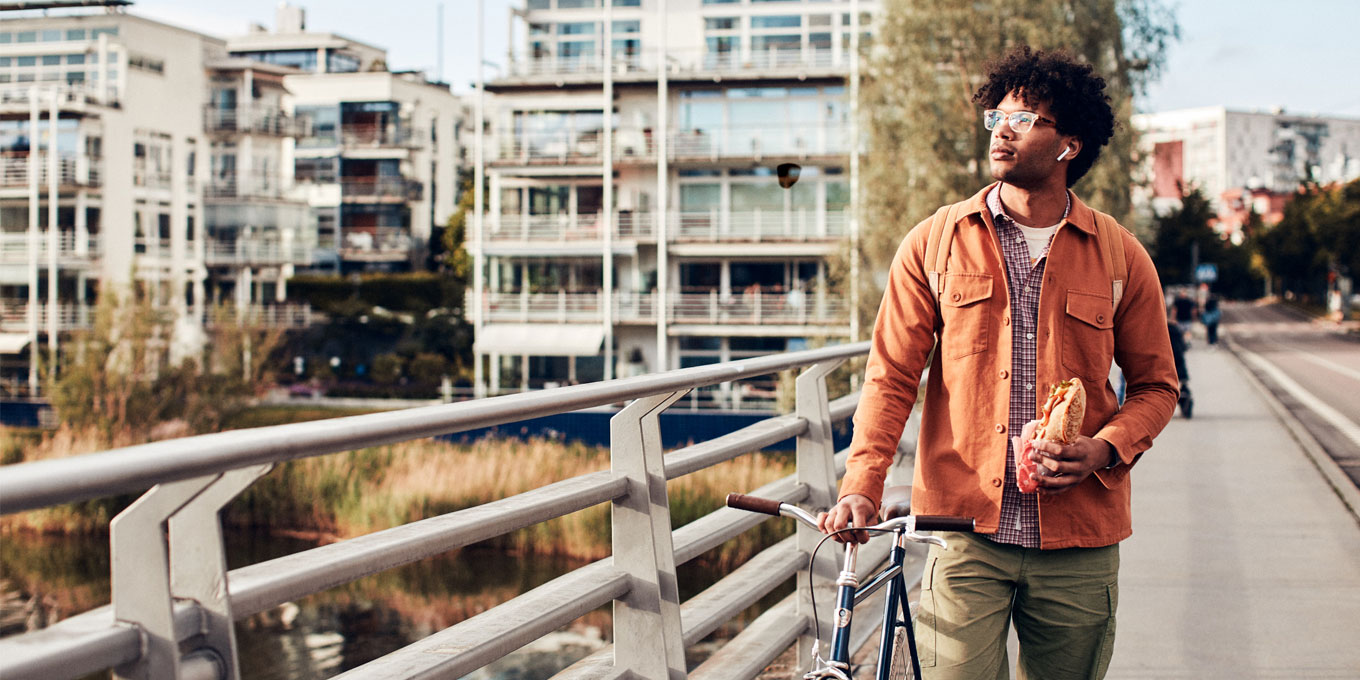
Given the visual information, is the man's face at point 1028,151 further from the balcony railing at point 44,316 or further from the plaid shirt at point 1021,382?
the balcony railing at point 44,316

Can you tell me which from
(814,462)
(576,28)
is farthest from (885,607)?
(576,28)

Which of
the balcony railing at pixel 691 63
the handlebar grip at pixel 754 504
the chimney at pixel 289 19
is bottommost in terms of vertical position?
the handlebar grip at pixel 754 504

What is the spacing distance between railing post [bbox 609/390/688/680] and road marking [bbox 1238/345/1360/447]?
463 inches

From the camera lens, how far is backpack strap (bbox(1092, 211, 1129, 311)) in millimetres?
2830

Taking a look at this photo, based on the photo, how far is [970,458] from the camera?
110 inches

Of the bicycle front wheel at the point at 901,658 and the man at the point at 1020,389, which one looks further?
the bicycle front wheel at the point at 901,658

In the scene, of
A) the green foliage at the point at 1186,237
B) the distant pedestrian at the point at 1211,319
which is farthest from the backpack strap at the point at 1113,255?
the green foliage at the point at 1186,237

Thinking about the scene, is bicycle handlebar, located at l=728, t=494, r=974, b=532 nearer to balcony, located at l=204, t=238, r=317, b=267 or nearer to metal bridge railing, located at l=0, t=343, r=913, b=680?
metal bridge railing, located at l=0, t=343, r=913, b=680

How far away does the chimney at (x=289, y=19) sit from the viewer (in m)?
69.1

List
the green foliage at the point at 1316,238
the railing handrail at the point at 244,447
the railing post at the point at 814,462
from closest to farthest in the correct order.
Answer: the railing handrail at the point at 244,447 < the railing post at the point at 814,462 < the green foliage at the point at 1316,238

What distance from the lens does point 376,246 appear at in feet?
200

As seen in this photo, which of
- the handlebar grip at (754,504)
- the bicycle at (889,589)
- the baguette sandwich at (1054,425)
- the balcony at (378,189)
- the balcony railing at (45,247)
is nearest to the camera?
the bicycle at (889,589)

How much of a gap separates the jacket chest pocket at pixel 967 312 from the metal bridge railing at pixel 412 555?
2.41 feet

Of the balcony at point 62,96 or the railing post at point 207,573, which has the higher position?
the balcony at point 62,96
